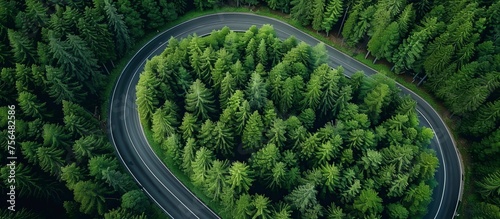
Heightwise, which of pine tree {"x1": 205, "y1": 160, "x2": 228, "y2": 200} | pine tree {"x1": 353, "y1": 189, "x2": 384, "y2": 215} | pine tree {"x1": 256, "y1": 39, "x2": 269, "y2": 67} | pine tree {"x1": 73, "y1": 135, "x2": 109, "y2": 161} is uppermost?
pine tree {"x1": 256, "y1": 39, "x2": 269, "y2": 67}

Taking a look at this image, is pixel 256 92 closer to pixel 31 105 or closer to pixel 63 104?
pixel 63 104

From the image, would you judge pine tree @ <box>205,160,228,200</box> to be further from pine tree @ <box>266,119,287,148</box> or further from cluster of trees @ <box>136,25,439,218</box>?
pine tree @ <box>266,119,287,148</box>

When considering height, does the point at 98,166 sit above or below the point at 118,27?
below

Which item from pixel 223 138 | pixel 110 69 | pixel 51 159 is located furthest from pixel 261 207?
pixel 110 69

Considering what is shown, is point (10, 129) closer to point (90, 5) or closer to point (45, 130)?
point (45, 130)

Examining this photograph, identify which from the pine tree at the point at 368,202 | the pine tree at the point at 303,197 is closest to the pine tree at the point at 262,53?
the pine tree at the point at 303,197

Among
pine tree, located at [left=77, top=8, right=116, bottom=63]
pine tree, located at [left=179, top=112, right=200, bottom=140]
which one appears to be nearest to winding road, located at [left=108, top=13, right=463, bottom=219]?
pine tree, located at [left=77, top=8, right=116, bottom=63]
